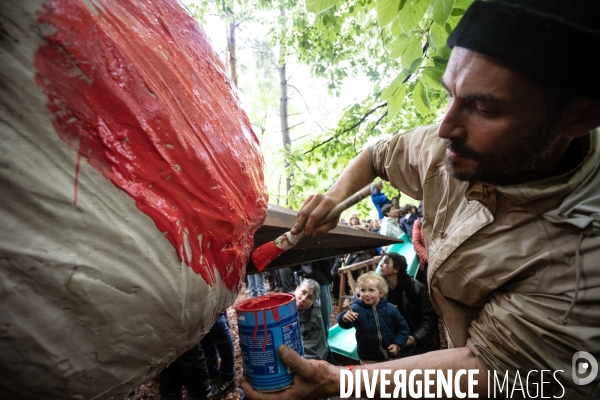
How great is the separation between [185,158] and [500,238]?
1220 millimetres

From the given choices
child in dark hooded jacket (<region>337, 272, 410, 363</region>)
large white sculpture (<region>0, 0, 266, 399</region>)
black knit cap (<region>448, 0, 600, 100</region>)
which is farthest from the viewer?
child in dark hooded jacket (<region>337, 272, 410, 363</region>)

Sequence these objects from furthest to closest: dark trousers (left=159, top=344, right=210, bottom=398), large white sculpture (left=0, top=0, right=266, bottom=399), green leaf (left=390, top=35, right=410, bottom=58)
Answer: dark trousers (left=159, top=344, right=210, bottom=398), green leaf (left=390, top=35, right=410, bottom=58), large white sculpture (left=0, top=0, right=266, bottom=399)

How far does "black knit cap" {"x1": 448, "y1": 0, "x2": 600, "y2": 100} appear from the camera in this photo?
101 cm

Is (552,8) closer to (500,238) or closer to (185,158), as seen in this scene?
(500,238)

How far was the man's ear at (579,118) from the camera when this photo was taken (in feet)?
3.68

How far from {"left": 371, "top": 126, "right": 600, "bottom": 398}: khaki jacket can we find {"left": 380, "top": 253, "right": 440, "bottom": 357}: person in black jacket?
2.36 meters

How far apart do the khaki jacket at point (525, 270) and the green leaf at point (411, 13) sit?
0.70 metres

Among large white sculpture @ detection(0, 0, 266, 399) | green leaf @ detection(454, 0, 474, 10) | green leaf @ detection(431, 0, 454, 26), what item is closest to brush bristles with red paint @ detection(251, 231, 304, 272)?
large white sculpture @ detection(0, 0, 266, 399)

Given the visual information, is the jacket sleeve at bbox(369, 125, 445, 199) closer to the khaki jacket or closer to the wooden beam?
the khaki jacket

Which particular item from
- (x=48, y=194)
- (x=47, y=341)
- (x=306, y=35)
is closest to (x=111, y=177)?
(x=48, y=194)

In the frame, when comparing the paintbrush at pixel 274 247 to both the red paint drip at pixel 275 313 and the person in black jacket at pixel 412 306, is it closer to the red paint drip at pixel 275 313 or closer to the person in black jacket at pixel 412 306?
the red paint drip at pixel 275 313

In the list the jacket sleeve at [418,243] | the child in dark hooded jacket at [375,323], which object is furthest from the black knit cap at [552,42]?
the jacket sleeve at [418,243]

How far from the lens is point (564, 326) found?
3.71 ft

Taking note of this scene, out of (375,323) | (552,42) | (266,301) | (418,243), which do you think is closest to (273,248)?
(266,301)
